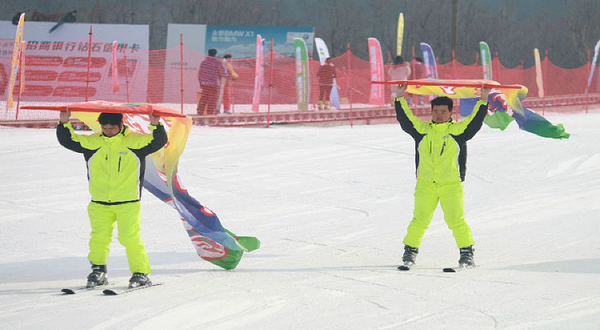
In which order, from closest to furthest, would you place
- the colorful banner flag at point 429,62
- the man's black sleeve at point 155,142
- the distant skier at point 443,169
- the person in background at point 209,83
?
the man's black sleeve at point 155,142 → the distant skier at point 443,169 → the person in background at point 209,83 → the colorful banner flag at point 429,62

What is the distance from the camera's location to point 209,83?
23.9 m

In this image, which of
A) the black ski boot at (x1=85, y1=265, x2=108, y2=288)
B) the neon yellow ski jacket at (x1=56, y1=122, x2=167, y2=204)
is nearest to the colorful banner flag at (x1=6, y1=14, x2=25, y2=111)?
the neon yellow ski jacket at (x1=56, y1=122, x2=167, y2=204)

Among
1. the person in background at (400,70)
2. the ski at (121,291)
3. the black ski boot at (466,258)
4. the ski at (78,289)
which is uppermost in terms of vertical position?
the person in background at (400,70)

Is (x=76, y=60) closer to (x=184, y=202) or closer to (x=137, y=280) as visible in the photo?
(x=184, y=202)

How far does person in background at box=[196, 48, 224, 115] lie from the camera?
78.0ft

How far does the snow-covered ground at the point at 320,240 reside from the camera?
7391 mm

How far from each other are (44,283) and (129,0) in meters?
45.4

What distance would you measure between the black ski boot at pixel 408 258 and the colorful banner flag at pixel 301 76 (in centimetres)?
1725

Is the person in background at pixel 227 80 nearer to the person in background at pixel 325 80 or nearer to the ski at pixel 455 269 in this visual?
the person in background at pixel 325 80

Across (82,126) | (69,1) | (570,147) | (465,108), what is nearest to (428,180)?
(465,108)

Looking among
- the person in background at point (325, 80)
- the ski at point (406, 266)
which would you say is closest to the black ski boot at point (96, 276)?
the ski at point (406, 266)

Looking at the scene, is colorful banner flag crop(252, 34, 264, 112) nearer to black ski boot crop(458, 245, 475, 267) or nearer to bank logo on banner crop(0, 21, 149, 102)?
bank logo on banner crop(0, 21, 149, 102)

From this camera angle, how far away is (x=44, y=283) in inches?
338

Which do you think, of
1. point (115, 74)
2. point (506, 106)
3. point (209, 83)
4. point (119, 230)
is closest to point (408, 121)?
point (506, 106)
